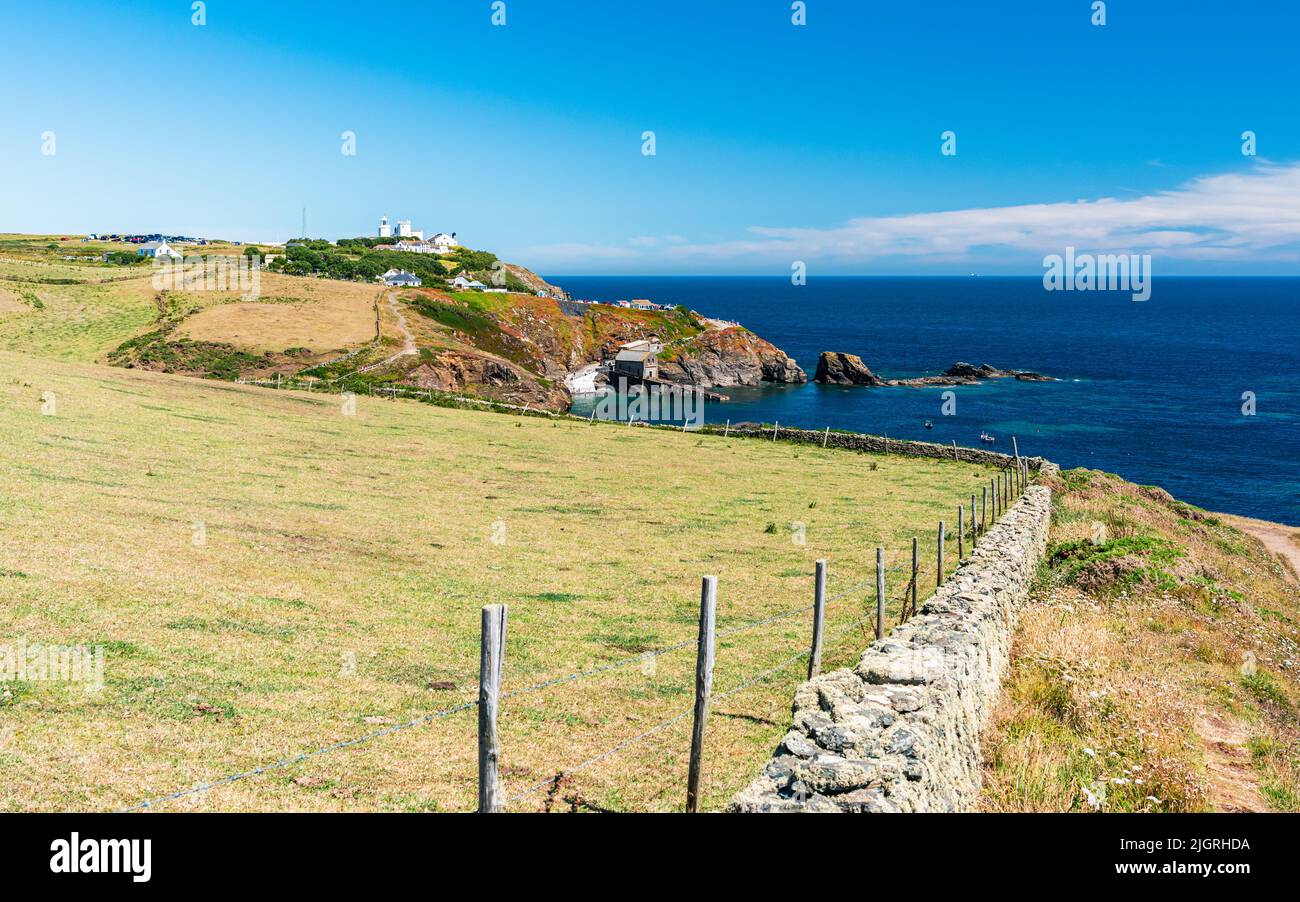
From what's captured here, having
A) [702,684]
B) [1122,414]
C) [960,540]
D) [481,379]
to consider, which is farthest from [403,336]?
[1122,414]

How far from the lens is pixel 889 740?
28.7ft

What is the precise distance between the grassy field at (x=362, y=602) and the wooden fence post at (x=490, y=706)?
2.58 m

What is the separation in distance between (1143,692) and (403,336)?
83526 mm

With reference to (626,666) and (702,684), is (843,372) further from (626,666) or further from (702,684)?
(702,684)

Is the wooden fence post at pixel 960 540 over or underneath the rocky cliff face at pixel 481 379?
underneath

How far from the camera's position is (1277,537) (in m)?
50.2

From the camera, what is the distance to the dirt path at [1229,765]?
11133 millimetres

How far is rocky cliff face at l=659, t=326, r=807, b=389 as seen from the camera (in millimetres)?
129875

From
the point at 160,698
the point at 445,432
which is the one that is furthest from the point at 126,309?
the point at 160,698

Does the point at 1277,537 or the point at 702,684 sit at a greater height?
the point at 702,684

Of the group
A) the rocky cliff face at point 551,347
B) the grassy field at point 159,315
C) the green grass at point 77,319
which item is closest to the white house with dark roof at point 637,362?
the rocky cliff face at point 551,347

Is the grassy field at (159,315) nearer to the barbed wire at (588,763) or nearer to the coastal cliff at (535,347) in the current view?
the coastal cliff at (535,347)

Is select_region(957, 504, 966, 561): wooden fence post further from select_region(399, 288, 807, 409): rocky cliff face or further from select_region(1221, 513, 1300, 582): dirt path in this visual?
select_region(399, 288, 807, 409): rocky cliff face
